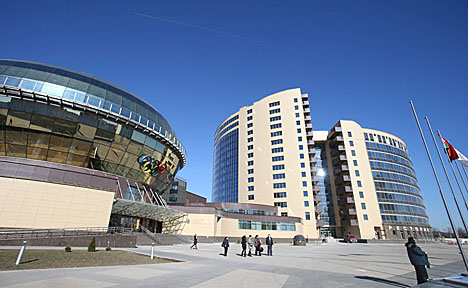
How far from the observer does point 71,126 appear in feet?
84.1

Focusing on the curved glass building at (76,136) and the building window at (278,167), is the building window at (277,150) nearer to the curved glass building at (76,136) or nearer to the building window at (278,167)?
the building window at (278,167)

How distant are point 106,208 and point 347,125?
240 ft

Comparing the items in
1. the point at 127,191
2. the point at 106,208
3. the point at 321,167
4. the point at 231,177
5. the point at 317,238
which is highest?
the point at 321,167

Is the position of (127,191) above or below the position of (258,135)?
below

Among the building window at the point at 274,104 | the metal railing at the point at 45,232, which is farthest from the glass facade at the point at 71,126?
the building window at the point at 274,104

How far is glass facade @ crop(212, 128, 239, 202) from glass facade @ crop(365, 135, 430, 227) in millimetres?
43697

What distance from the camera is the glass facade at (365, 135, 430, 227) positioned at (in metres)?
66.0

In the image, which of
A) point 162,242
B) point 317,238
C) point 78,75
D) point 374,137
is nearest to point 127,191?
point 162,242

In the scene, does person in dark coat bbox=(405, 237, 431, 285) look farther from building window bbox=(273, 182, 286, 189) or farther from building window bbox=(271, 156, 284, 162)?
building window bbox=(271, 156, 284, 162)

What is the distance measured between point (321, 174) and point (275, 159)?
26.2 m

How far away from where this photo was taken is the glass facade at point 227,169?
254 feet

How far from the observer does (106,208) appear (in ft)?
84.4

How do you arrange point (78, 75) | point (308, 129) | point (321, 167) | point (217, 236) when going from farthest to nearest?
point (321, 167) < point (308, 129) < point (217, 236) < point (78, 75)

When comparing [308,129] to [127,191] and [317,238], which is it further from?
[127,191]
